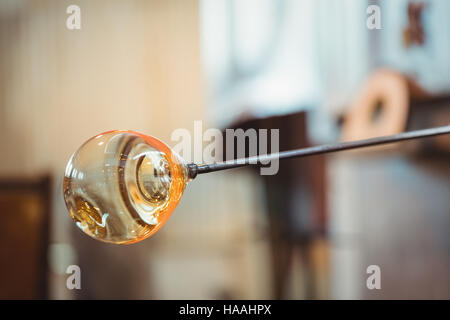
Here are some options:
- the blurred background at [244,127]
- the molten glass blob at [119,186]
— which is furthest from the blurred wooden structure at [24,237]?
the molten glass blob at [119,186]

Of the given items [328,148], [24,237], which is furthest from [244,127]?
[328,148]

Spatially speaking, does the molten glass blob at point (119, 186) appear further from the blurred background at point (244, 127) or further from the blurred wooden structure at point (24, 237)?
the blurred wooden structure at point (24, 237)

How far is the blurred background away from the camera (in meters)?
1.98

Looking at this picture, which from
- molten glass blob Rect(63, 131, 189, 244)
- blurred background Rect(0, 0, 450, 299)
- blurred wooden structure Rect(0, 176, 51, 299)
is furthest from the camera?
Answer: blurred wooden structure Rect(0, 176, 51, 299)

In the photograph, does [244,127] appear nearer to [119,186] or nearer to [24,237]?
[24,237]

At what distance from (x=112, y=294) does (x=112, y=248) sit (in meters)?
0.26

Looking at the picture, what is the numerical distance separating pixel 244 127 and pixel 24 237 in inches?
52.2

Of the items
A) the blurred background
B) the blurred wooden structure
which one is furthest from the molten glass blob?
the blurred wooden structure

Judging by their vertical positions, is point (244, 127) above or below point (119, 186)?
above

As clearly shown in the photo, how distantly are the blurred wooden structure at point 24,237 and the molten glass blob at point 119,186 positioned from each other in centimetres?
220

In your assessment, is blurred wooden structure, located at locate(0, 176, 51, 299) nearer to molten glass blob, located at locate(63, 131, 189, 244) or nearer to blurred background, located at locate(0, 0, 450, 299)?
blurred background, located at locate(0, 0, 450, 299)

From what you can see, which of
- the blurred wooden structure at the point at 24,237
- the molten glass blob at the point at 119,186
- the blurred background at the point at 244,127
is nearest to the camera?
the molten glass blob at the point at 119,186

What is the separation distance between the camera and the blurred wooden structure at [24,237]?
263cm

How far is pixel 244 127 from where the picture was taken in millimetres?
2721
